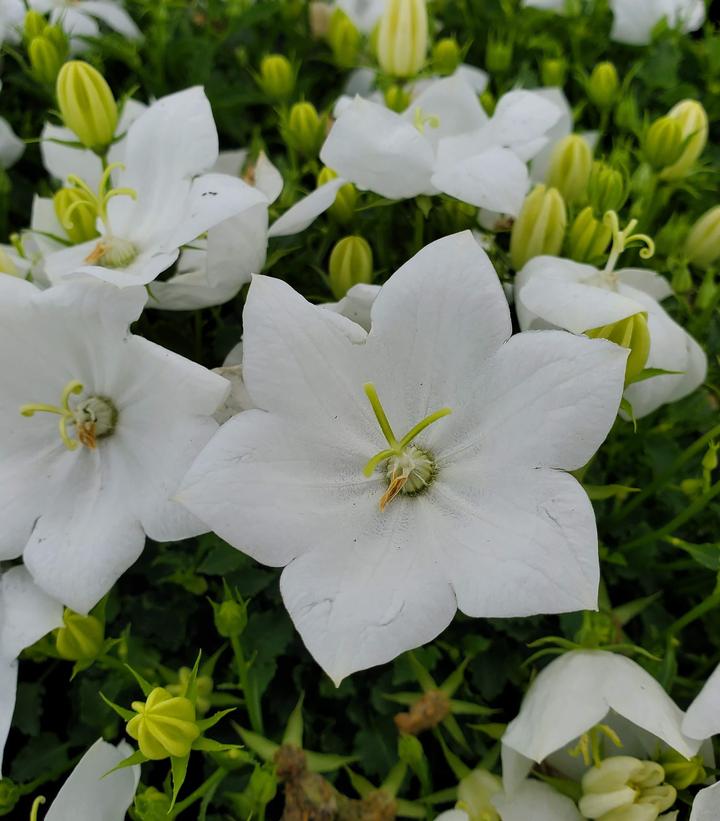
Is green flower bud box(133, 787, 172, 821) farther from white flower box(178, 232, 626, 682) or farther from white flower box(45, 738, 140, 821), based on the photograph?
white flower box(178, 232, 626, 682)

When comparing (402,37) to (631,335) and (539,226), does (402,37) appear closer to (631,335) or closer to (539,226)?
(539,226)

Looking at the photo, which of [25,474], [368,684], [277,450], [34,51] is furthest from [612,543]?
[34,51]

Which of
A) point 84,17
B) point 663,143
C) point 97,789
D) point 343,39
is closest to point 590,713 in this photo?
point 97,789

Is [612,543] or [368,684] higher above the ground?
[612,543]

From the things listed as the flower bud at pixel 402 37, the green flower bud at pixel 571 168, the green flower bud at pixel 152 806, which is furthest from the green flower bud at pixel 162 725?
the flower bud at pixel 402 37

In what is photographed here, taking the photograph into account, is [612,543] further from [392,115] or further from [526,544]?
[392,115]

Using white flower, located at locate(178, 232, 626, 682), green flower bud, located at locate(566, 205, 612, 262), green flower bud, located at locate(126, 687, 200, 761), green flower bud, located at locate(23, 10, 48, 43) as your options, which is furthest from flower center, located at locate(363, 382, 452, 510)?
green flower bud, located at locate(23, 10, 48, 43)
